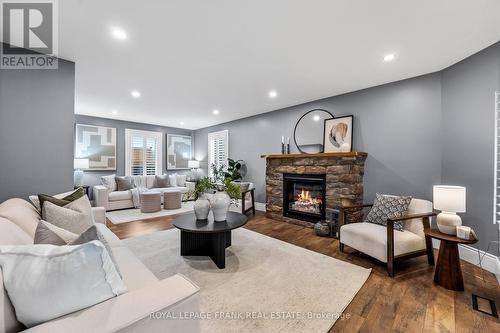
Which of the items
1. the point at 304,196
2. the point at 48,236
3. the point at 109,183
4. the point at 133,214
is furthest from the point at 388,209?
the point at 109,183

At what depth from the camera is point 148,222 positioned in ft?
14.2

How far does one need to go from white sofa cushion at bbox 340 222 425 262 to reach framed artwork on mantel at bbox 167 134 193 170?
652 centimetres

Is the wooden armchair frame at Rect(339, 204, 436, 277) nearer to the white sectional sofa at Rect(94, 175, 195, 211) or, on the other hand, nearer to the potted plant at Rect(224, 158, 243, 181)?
the potted plant at Rect(224, 158, 243, 181)

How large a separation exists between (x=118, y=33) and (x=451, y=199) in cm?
394

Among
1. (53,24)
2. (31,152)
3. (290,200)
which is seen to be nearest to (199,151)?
(290,200)

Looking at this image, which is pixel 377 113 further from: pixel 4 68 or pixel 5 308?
pixel 4 68

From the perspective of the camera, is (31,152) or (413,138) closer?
(31,152)

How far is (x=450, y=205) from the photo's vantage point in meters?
2.19

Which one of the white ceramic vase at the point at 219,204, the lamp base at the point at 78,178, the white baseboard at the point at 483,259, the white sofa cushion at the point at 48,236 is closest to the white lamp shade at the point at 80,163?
the lamp base at the point at 78,178

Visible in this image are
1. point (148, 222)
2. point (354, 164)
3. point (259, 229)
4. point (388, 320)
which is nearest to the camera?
point (388, 320)

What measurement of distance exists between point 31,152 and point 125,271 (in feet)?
7.84

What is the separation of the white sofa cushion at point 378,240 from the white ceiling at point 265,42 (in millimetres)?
2211
